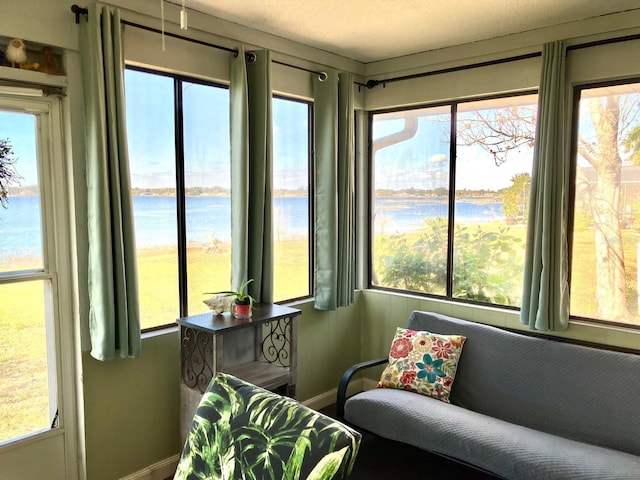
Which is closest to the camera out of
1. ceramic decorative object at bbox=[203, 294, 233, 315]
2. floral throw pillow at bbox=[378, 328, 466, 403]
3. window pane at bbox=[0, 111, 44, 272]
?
window pane at bbox=[0, 111, 44, 272]

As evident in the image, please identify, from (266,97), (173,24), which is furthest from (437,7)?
(173,24)

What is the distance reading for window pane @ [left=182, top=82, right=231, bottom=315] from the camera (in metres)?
2.86

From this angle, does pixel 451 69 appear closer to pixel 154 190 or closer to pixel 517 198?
pixel 517 198

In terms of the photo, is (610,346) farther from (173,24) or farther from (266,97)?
(173,24)

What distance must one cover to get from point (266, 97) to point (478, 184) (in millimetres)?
1536

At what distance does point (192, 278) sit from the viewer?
9.53ft

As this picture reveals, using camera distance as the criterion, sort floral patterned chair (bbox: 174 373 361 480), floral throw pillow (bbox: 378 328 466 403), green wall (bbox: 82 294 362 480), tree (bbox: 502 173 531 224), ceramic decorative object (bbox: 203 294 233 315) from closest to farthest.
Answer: floral patterned chair (bbox: 174 373 361 480) < green wall (bbox: 82 294 362 480) < ceramic decorative object (bbox: 203 294 233 315) < floral throw pillow (bbox: 378 328 466 403) < tree (bbox: 502 173 531 224)

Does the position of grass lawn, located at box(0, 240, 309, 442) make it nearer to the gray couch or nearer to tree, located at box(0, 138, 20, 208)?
tree, located at box(0, 138, 20, 208)

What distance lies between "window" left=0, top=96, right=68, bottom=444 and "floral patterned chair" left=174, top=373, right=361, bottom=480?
1220 millimetres

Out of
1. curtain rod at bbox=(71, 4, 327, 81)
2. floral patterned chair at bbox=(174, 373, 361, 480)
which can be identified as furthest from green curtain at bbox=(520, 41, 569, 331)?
floral patterned chair at bbox=(174, 373, 361, 480)

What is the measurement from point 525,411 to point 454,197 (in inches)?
57.9

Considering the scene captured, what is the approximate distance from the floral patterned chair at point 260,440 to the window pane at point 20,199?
1.27 meters

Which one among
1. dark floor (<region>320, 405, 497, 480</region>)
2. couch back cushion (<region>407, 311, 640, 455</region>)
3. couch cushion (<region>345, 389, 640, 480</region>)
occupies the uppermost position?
couch back cushion (<region>407, 311, 640, 455</region>)

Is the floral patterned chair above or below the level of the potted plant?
below
